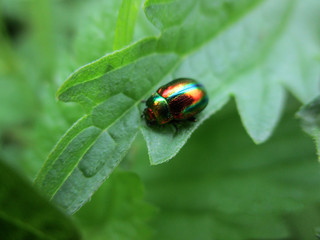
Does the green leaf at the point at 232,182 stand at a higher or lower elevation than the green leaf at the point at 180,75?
lower

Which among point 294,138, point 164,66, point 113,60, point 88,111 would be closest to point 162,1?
point 164,66

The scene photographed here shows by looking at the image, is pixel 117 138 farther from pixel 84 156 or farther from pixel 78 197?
pixel 78 197

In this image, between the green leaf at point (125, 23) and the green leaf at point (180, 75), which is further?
the green leaf at point (125, 23)

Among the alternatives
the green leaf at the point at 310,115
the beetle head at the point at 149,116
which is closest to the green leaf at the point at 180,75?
the beetle head at the point at 149,116

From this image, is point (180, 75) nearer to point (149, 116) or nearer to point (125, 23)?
point (149, 116)

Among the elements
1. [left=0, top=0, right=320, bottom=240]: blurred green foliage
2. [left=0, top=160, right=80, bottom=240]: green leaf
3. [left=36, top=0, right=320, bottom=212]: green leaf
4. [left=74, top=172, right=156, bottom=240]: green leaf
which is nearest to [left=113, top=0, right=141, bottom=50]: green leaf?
[left=36, top=0, right=320, bottom=212]: green leaf

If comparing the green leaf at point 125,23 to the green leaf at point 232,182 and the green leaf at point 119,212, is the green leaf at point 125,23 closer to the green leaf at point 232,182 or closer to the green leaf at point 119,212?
the green leaf at point 119,212

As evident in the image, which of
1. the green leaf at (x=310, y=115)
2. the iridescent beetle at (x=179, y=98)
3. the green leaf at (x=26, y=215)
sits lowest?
the green leaf at (x=310, y=115)

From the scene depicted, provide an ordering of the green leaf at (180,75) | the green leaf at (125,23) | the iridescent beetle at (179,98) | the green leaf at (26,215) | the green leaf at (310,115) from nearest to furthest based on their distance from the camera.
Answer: the green leaf at (26,215) → the green leaf at (180,75) → the green leaf at (125,23) → the green leaf at (310,115) → the iridescent beetle at (179,98)
